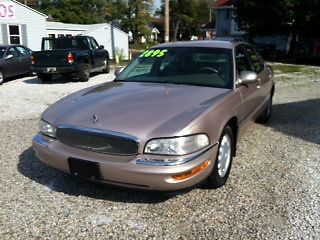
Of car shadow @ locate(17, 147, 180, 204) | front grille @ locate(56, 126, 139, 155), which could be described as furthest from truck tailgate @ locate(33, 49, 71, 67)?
front grille @ locate(56, 126, 139, 155)

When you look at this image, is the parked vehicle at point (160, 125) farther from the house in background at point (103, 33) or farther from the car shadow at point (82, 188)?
the house in background at point (103, 33)

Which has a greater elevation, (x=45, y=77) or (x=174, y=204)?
(x=174, y=204)

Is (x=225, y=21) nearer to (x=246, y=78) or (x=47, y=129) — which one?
(x=246, y=78)

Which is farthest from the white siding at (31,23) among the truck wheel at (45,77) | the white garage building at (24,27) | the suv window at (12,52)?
the truck wheel at (45,77)

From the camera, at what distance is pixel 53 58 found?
1283 centimetres

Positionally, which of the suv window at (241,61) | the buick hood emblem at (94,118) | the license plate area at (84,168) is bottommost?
the license plate area at (84,168)

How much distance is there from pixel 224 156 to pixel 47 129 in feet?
6.13

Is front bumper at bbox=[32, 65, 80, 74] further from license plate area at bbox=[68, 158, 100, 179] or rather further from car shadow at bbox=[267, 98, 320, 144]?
license plate area at bbox=[68, 158, 100, 179]

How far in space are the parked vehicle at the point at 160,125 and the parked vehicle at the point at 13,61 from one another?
10.1 m

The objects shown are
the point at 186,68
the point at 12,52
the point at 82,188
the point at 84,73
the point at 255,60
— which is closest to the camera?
the point at 82,188

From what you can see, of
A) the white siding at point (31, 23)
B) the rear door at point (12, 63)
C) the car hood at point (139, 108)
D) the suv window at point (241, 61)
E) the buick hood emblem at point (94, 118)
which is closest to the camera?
the car hood at point (139, 108)

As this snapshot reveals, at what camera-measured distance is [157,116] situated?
134 inches

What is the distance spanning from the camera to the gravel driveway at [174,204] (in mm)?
3146

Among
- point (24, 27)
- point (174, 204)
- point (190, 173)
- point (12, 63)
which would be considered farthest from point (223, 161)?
point (24, 27)
